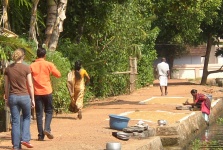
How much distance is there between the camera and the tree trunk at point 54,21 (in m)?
17.5

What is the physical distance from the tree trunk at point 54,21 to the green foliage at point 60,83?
2.42 ft

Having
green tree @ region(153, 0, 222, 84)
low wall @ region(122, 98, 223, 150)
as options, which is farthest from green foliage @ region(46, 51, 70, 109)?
green tree @ region(153, 0, 222, 84)

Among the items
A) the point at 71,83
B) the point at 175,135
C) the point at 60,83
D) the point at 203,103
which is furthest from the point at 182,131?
the point at 60,83

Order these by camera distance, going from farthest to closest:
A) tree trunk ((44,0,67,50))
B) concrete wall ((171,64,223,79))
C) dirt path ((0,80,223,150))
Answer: concrete wall ((171,64,223,79)), tree trunk ((44,0,67,50)), dirt path ((0,80,223,150))

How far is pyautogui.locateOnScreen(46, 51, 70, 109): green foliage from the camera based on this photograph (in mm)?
16172

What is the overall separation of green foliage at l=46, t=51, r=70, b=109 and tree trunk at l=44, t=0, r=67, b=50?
2.42 feet

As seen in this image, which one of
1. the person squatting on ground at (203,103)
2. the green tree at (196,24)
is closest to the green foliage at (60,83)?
the person squatting on ground at (203,103)

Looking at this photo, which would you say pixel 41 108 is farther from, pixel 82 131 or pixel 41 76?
pixel 82 131

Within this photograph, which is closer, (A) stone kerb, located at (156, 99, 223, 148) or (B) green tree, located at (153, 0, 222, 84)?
(A) stone kerb, located at (156, 99, 223, 148)

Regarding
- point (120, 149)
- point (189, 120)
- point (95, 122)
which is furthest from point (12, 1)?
point (120, 149)

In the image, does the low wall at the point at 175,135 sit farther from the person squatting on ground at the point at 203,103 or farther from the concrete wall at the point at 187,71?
the concrete wall at the point at 187,71

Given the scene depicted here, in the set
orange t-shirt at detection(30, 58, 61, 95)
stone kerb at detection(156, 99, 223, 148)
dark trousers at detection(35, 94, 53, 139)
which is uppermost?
orange t-shirt at detection(30, 58, 61, 95)

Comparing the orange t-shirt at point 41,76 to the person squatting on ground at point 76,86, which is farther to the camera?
the person squatting on ground at point 76,86

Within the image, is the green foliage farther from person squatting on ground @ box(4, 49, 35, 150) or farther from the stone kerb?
person squatting on ground @ box(4, 49, 35, 150)
